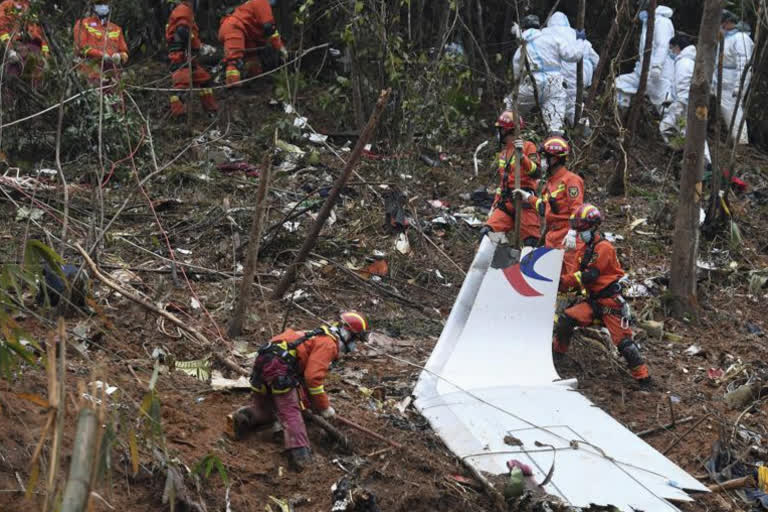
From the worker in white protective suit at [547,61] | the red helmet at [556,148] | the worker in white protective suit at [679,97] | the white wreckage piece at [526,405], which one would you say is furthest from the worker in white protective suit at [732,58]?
the white wreckage piece at [526,405]

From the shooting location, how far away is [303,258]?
21.2 ft

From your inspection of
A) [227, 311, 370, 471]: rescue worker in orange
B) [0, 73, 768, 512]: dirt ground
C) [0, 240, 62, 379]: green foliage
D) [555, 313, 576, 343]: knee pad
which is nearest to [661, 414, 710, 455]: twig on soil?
[0, 73, 768, 512]: dirt ground

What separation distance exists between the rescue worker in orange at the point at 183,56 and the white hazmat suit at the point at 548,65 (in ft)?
11.8

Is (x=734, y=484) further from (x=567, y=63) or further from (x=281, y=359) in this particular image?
(x=567, y=63)

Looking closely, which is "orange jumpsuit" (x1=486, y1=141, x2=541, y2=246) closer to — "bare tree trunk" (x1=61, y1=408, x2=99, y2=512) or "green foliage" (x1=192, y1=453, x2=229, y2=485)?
"green foliage" (x1=192, y1=453, x2=229, y2=485)

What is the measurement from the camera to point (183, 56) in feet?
33.2

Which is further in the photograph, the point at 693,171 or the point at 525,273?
the point at 693,171

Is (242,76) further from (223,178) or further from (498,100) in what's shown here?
(498,100)

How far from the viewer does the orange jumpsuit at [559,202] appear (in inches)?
281

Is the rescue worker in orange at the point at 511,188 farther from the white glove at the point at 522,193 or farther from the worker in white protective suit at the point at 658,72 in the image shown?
the worker in white protective suit at the point at 658,72

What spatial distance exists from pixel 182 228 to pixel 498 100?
5.32 metres

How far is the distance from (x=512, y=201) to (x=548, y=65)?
370cm

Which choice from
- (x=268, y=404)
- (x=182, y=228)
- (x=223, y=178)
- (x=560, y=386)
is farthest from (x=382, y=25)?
(x=268, y=404)

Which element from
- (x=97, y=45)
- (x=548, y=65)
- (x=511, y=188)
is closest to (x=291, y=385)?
(x=511, y=188)
